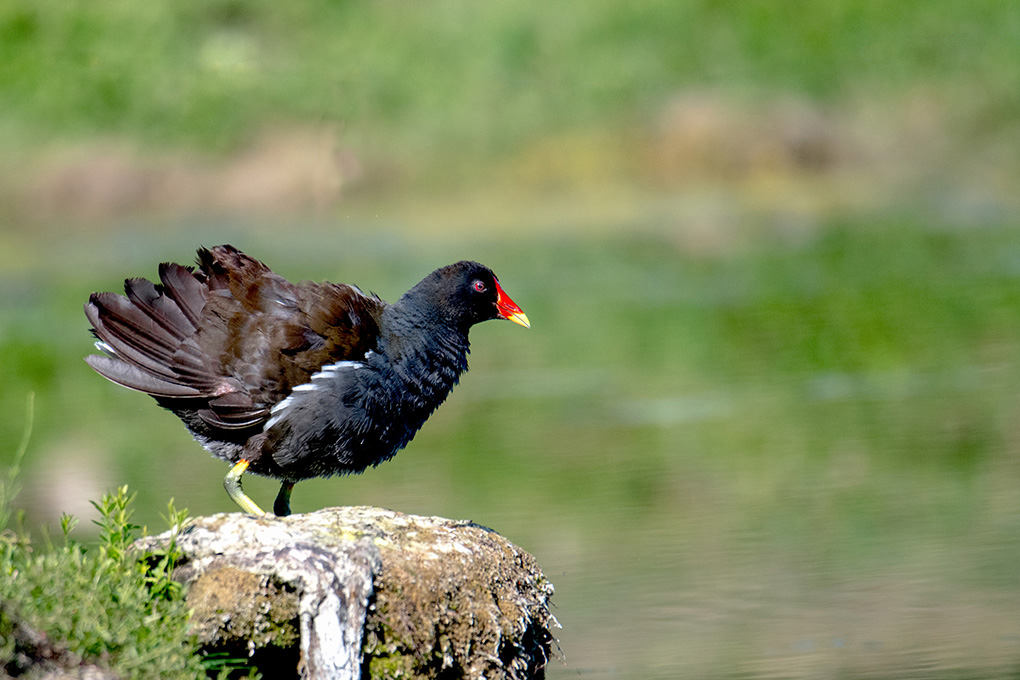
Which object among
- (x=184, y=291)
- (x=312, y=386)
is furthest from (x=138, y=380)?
(x=312, y=386)

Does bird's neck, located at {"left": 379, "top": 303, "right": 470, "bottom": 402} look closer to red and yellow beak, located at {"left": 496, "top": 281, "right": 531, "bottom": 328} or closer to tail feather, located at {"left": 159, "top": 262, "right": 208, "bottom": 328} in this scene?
red and yellow beak, located at {"left": 496, "top": 281, "right": 531, "bottom": 328}

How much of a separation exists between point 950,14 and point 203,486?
66.4 ft

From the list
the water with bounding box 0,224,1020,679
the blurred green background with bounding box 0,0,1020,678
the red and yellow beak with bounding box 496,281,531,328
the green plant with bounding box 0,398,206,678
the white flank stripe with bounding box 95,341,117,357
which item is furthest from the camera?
the blurred green background with bounding box 0,0,1020,678

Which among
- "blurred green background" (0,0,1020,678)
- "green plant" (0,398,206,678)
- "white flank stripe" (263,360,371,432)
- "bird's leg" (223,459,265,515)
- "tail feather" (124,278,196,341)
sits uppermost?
"blurred green background" (0,0,1020,678)

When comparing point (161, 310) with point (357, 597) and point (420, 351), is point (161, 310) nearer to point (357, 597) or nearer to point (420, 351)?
point (420, 351)

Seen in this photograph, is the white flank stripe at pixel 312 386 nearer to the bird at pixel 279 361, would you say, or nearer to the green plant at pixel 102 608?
the bird at pixel 279 361

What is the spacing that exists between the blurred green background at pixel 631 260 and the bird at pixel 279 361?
1.47m

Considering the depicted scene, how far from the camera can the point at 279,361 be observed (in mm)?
6059

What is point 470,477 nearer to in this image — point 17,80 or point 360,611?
point 360,611

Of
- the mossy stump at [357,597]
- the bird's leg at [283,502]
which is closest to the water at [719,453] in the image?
the mossy stump at [357,597]

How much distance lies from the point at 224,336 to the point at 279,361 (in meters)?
0.26

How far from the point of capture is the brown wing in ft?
19.7

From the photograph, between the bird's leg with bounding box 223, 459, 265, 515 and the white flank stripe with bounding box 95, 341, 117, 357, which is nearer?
the bird's leg with bounding box 223, 459, 265, 515

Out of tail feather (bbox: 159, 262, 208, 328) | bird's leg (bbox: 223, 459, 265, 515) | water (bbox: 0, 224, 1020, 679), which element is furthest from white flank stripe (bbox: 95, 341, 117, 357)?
water (bbox: 0, 224, 1020, 679)
